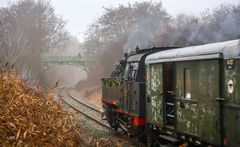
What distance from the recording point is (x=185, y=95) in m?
9.42

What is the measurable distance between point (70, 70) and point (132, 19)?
56.5 meters

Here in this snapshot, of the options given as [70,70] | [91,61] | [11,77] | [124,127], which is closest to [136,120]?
[124,127]

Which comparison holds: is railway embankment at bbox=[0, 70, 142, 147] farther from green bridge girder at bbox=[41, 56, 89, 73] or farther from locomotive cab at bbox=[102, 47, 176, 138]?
green bridge girder at bbox=[41, 56, 89, 73]

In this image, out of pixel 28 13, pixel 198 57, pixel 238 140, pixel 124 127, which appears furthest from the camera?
pixel 28 13

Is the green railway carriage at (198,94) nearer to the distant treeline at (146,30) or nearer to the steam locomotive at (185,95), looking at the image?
the steam locomotive at (185,95)

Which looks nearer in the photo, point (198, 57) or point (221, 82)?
point (221, 82)

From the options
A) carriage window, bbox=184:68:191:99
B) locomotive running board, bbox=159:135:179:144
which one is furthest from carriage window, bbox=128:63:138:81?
carriage window, bbox=184:68:191:99

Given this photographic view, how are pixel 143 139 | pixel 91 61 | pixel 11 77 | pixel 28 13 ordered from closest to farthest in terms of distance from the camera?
1. pixel 11 77
2. pixel 143 139
3. pixel 28 13
4. pixel 91 61

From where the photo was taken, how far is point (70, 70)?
345 ft

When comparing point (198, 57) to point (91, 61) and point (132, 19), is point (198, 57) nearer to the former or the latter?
point (132, 19)

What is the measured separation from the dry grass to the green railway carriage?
Answer: 2527 mm

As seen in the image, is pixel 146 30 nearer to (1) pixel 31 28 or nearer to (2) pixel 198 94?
(1) pixel 31 28

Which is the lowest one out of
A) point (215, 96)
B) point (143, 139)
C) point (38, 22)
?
point (143, 139)

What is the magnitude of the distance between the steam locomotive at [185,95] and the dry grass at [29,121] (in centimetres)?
228
